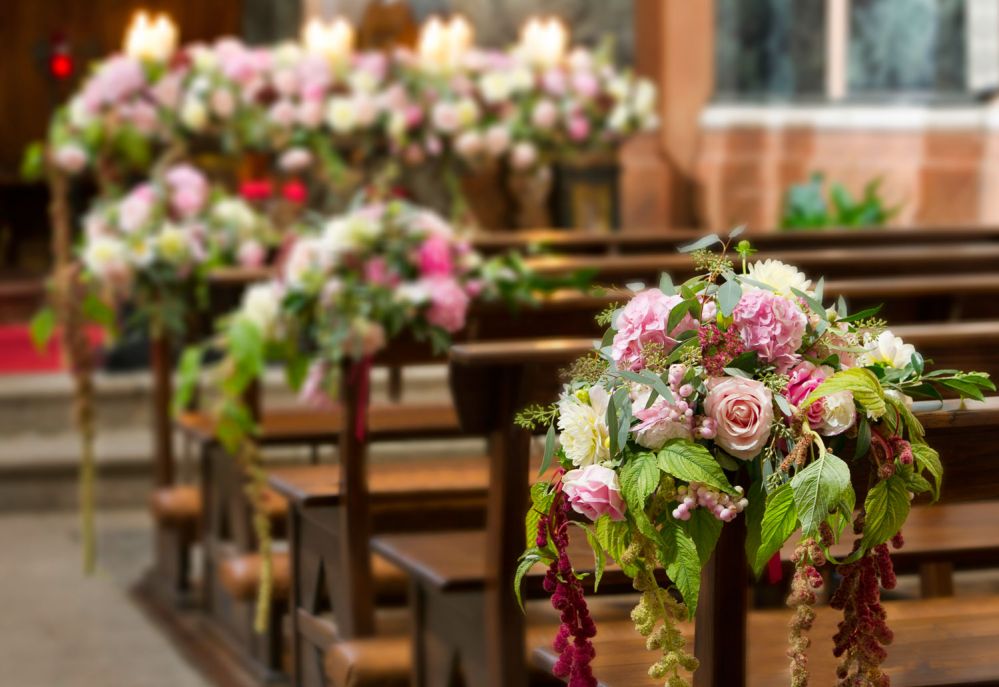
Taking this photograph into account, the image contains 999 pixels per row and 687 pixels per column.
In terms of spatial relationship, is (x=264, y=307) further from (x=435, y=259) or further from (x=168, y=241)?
(x=168, y=241)

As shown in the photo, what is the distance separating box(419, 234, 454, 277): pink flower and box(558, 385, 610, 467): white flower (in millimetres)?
1856

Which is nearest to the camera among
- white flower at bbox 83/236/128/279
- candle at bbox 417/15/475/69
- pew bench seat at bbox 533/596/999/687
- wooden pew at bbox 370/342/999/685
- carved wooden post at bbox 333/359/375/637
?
pew bench seat at bbox 533/596/999/687

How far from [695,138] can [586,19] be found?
106 centimetres

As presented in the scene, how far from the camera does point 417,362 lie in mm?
3725

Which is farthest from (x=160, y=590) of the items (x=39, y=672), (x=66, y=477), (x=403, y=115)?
(x=403, y=115)

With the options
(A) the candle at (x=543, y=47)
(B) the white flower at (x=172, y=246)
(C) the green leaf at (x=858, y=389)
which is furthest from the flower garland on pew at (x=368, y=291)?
(A) the candle at (x=543, y=47)

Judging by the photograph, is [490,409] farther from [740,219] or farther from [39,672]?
[740,219]

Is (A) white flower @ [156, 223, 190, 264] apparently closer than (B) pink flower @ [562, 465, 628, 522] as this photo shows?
No

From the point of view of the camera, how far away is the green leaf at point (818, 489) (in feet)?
5.47

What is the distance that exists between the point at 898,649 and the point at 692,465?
27.6 inches

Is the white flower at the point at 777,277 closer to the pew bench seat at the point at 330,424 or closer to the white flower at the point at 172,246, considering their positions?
the pew bench seat at the point at 330,424

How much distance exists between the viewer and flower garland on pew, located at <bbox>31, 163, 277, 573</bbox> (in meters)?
5.22

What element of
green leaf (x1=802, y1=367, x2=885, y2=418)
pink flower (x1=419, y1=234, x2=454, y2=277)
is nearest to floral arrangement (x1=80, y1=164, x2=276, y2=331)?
pink flower (x1=419, y1=234, x2=454, y2=277)

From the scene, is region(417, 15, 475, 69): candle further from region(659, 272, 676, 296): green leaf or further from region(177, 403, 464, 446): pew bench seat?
region(659, 272, 676, 296): green leaf
